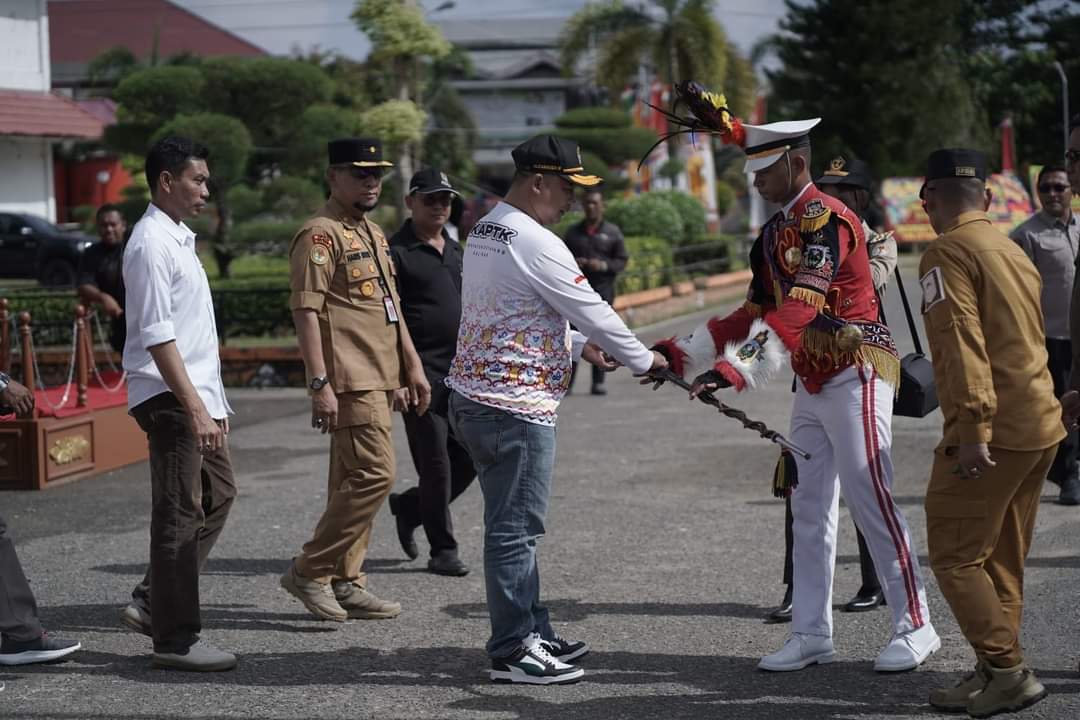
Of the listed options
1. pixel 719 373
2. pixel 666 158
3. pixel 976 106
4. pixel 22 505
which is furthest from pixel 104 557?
pixel 976 106

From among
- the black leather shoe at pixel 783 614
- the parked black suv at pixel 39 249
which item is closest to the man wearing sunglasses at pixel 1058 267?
the black leather shoe at pixel 783 614

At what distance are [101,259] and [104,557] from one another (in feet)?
16.0

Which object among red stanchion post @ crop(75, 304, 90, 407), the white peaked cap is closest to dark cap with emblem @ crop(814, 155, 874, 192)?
the white peaked cap

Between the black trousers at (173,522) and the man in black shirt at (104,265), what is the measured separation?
236 inches

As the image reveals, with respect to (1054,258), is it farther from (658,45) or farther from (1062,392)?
(658,45)

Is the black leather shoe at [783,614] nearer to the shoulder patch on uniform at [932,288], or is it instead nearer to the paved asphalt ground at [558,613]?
the paved asphalt ground at [558,613]

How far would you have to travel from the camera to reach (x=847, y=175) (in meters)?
6.35

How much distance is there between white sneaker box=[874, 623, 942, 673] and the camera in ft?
17.7

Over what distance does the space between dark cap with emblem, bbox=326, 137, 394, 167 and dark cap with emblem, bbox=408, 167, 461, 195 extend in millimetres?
838

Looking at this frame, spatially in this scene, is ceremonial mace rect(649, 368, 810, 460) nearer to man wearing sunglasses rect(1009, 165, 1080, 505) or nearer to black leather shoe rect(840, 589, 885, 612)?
black leather shoe rect(840, 589, 885, 612)

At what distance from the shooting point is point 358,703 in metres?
5.21

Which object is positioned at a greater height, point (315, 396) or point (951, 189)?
point (951, 189)

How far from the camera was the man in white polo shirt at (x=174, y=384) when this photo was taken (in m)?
5.46

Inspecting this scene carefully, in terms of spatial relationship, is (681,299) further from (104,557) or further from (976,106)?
(976,106)
